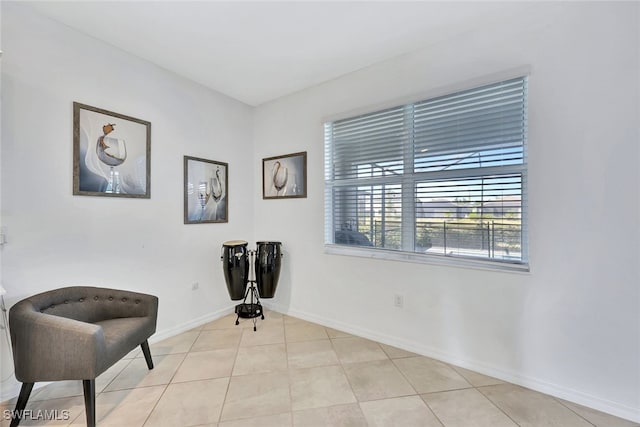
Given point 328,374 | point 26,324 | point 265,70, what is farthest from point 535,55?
point 26,324

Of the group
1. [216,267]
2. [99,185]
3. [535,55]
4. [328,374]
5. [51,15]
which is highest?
[51,15]

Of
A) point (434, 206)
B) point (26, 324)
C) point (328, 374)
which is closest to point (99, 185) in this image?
point (26, 324)

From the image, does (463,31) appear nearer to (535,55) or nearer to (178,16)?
(535,55)

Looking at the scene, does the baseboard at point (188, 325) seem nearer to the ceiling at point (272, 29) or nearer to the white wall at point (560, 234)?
the white wall at point (560, 234)

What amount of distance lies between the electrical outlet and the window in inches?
15.8

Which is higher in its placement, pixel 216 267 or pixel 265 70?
pixel 265 70

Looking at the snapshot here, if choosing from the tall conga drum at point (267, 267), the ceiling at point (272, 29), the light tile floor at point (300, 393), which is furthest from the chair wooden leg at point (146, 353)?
the ceiling at point (272, 29)

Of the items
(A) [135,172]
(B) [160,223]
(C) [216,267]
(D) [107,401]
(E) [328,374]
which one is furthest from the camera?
(C) [216,267]

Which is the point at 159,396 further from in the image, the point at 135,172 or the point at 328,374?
the point at 135,172

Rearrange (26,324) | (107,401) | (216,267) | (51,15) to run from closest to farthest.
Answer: (26,324)
(107,401)
(51,15)
(216,267)

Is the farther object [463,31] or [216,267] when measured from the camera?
[216,267]

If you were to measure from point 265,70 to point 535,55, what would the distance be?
226cm

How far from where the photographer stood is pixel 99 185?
2252 mm

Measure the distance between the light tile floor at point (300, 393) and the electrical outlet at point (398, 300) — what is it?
0.40 m
